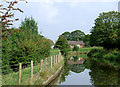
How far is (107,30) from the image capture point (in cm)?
3750

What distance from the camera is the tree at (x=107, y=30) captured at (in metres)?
37.1

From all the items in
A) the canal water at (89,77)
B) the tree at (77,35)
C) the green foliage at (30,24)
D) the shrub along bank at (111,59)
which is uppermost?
the tree at (77,35)

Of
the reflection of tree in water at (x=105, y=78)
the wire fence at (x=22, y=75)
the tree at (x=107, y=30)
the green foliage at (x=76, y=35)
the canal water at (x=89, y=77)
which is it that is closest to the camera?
the wire fence at (x=22, y=75)

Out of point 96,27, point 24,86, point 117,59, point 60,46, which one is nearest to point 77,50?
point 60,46

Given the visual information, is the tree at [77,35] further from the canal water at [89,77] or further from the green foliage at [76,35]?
the canal water at [89,77]

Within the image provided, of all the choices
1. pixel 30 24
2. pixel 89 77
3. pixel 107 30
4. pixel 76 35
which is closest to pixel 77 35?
pixel 76 35

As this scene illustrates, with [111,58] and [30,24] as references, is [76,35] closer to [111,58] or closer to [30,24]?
[111,58]

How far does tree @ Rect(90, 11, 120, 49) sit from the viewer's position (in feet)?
122

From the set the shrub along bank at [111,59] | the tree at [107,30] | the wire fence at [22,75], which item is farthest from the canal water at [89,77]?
the tree at [107,30]

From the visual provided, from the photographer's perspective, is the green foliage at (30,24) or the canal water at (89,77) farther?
the green foliage at (30,24)

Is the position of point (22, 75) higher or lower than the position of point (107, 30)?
lower

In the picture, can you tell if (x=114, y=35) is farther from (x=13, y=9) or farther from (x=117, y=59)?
(x=13, y=9)

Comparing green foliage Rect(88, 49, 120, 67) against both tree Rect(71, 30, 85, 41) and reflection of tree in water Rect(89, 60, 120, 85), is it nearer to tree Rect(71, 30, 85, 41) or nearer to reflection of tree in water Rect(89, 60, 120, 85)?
reflection of tree in water Rect(89, 60, 120, 85)

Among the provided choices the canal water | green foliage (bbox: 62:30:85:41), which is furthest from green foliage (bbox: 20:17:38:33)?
green foliage (bbox: 62:30:85:41)
